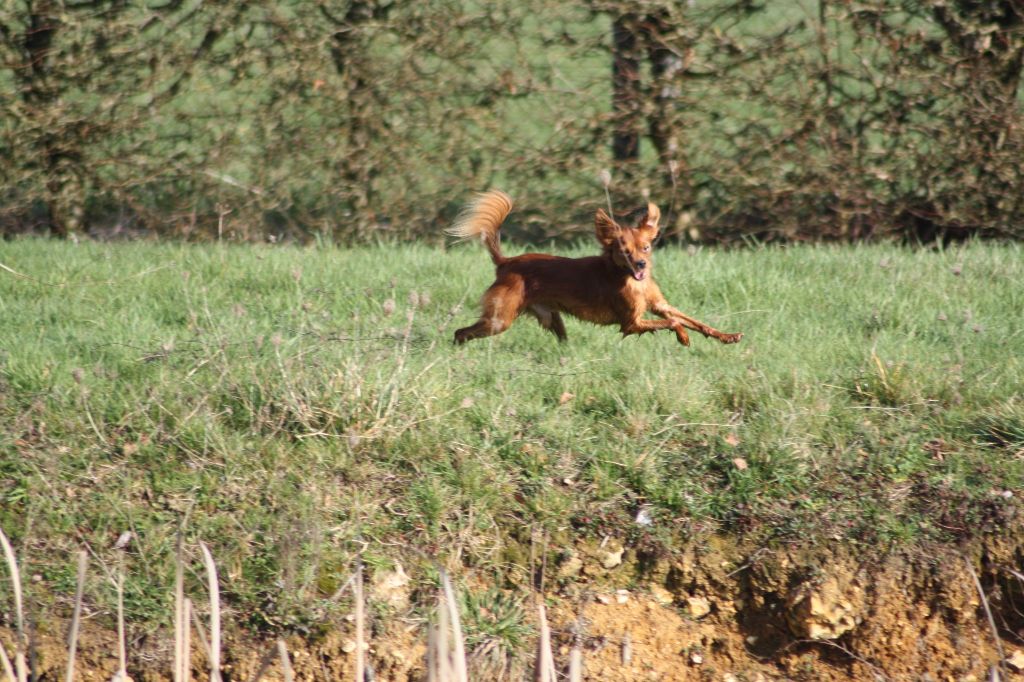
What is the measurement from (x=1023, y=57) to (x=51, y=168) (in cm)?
614

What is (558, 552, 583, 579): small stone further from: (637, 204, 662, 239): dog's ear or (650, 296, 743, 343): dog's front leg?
(637, 204, 662, 239): dog's ear

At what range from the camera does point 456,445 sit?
4043 mm

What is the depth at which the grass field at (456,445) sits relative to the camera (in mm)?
3768

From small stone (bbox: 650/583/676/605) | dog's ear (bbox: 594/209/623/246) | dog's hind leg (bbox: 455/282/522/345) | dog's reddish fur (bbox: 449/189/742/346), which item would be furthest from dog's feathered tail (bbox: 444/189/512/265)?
small stone (bbox: 650/583/676/605)

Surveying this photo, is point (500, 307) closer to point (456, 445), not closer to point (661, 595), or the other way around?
point (456, 445)

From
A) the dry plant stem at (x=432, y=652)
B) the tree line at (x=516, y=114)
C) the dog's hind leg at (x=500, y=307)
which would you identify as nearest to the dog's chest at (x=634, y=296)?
the dog's hind leg at (x=500, y=307)

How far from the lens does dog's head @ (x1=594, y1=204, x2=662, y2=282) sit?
158 inches

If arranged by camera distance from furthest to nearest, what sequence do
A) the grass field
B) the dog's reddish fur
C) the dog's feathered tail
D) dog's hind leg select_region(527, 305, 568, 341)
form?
dog's hind leg select_region(527, 305, 568, 341), the dog's feathered tail, the dog's reddish fur, the grass field

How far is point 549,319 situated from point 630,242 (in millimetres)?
736

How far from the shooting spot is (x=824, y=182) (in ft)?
22.6

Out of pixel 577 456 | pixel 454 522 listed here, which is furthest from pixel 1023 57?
pixel 454 522

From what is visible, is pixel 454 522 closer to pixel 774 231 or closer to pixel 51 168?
pixel 774 231

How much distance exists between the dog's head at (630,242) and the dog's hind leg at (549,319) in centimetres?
49

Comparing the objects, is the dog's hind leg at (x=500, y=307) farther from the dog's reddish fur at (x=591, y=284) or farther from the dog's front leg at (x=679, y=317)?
the dog's front leg at (x=679, y=317)
